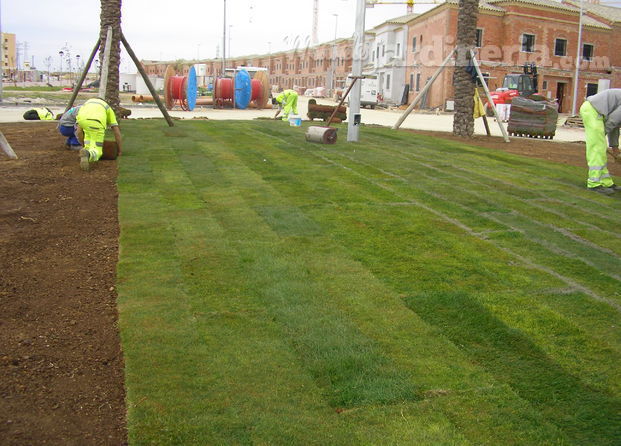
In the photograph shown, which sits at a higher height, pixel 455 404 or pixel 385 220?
pixel 385 220

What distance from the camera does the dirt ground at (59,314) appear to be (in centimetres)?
338

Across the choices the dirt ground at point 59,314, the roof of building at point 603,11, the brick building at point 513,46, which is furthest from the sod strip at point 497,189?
the roof of building at point 603,11

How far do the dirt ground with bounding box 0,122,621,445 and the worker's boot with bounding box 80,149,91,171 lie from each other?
0.80 meters

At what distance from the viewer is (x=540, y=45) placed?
56.9 meters

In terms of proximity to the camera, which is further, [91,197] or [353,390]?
[91,197]

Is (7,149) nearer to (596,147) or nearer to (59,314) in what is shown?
(59,314)

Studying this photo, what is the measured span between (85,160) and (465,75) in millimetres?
11979

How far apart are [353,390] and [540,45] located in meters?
59.3

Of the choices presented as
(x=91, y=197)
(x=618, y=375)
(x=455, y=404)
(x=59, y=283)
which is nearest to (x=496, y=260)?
(x=618, y=375)

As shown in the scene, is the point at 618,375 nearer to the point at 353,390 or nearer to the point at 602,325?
the point at 602,325

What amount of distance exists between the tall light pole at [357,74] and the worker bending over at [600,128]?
559 cm

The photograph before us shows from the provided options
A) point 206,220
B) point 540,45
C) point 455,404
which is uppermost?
point 540,45

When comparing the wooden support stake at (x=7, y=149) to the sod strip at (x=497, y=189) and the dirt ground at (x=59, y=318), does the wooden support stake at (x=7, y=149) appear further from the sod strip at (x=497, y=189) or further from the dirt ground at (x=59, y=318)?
the sod strip at (x=497, y=189)

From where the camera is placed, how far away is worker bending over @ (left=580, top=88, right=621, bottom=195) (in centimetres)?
998
